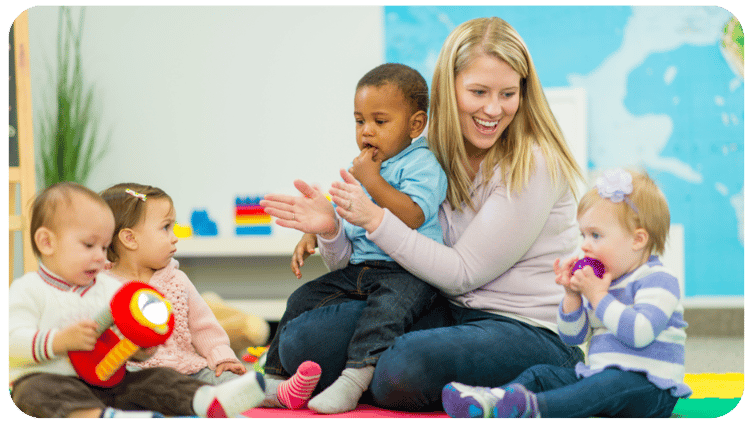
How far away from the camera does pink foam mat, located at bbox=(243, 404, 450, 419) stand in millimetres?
1187

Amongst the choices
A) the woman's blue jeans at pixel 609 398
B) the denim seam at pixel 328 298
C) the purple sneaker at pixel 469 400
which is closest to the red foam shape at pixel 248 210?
the denim seam at pixel 328 298

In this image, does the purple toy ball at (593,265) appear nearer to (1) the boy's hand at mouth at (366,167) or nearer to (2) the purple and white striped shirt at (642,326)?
A: (2) the purple and white striped shirt at (642,326)

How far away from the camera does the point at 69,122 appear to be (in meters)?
1.83

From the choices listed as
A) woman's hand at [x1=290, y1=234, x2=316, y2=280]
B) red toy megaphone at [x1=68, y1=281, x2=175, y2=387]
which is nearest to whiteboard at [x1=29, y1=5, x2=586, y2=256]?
woman's hand at [x1=290, y1=234, x2=316, y2=280]

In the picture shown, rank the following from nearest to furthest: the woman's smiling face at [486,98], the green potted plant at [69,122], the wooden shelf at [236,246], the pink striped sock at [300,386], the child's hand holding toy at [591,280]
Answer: the child's hand holding toy at [591,280]
the pink striped sock at [300,386]
the woman's smiling face at [486,98]
the green potted plant at [69,122]
the wooden shelf at [236,246]

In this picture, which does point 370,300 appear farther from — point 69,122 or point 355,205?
point 69,122

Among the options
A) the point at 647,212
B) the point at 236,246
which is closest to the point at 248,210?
the point at 236,246

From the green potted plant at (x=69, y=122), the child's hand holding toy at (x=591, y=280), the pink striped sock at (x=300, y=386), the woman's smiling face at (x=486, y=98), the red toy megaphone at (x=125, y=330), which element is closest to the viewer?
the red toy megaphone at (x=125, y=330)

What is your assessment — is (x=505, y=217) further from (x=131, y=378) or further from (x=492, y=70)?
(x=131, y=378)

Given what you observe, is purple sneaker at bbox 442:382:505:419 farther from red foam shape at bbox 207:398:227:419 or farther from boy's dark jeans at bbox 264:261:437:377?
red foam shape at bbox 207:398:227:419

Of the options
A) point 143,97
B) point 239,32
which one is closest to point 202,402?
point 143,97

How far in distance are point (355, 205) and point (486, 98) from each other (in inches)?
14.6

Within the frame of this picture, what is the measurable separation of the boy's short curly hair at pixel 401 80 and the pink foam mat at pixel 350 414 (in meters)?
0.66

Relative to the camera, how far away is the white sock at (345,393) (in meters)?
1.19
